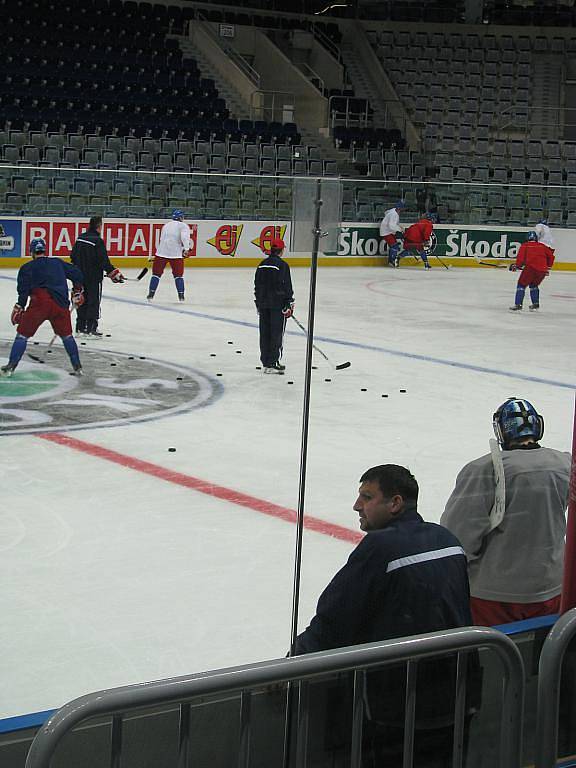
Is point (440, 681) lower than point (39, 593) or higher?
higher

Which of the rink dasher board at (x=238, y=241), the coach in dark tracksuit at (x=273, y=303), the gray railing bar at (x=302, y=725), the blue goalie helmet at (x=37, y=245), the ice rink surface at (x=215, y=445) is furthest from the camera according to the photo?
the coach in dark tracksuit at (x=273, y=303)

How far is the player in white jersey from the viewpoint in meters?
7.04

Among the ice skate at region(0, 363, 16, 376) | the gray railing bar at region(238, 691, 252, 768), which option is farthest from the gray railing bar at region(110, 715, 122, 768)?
the ice skate at region(0, 363, 16, 376)

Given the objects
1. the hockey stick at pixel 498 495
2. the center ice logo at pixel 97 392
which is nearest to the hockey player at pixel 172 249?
the center ice logo at pixel 97 392

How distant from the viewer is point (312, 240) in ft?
10.9

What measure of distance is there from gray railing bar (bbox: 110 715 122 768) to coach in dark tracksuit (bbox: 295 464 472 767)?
58cm

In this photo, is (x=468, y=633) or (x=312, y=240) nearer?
(x=468, y=633)

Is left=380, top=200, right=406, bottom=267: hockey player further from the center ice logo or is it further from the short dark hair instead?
the short dark hair

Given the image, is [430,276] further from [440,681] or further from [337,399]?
[440,681]

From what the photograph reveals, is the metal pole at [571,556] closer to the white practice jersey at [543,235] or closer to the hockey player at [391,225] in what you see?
the hockey player at [391,225]

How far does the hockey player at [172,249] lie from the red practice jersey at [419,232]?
1.32 metres

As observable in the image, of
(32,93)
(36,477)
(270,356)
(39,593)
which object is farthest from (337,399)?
(32,93)

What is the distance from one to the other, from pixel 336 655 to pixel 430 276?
18.1 ft

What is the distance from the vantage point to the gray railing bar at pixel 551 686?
2566mm
